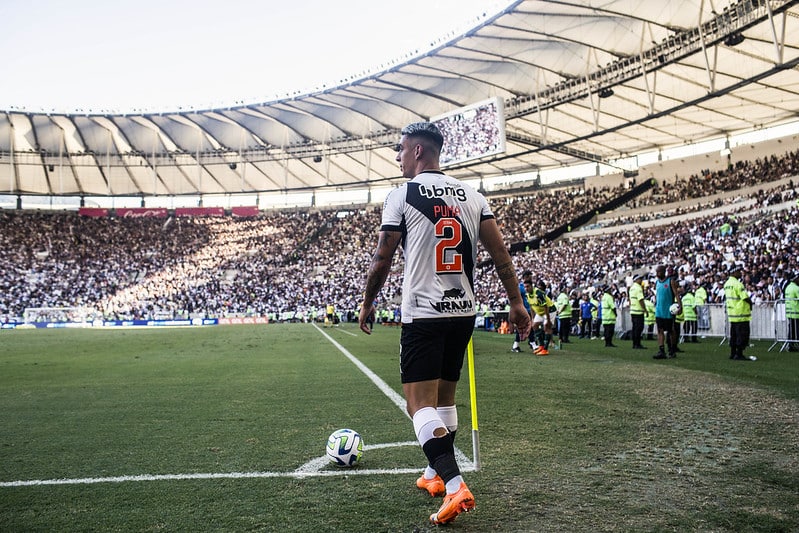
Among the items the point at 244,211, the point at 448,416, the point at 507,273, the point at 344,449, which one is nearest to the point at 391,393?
the point at 344,449

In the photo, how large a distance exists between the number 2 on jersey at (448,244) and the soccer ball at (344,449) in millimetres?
1502

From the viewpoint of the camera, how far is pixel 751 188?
118 ft

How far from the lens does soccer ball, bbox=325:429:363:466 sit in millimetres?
4215

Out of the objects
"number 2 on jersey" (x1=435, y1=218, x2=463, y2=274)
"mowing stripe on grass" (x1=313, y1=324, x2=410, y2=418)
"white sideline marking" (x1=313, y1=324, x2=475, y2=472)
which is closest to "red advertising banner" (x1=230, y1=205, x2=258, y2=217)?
"white sideline marking" (x1=313, y1=324, x2=475, y2=472)

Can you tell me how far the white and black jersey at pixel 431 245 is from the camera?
344 cm

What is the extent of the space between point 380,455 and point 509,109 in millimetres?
37359

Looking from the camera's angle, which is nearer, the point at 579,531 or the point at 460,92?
the point at 579,531

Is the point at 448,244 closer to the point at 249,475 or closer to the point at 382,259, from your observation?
the point at 382,259

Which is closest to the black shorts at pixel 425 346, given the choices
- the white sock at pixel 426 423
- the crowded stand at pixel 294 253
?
the white sock at pixel 426 423

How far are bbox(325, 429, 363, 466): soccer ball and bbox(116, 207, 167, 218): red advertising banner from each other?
61441 millimetres

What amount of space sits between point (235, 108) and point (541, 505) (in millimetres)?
46307

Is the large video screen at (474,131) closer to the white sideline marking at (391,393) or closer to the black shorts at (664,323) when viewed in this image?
the white sideline marking at (391,393)

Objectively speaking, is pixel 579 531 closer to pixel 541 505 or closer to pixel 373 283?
pixel 541 505

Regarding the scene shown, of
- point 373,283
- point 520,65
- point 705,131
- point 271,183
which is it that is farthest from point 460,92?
point 373,283
